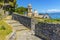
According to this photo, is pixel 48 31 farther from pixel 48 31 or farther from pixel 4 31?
pixel 4 31

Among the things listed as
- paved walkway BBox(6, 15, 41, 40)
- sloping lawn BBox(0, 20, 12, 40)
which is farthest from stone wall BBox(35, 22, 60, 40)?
sloping lawn BBox(0, 20, 12, 40)

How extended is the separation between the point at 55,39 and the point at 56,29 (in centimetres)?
66

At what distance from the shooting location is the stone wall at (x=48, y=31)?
46.2 feet

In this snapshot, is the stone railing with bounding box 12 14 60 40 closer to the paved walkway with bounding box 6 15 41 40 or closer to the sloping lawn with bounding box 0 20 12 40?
the paved walkway with bounding box 6 15 41 40

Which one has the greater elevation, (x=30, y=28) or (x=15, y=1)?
(x=15, y=1)

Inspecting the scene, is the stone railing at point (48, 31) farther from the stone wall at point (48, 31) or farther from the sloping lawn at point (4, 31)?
the sloping lawn at point (4, 31)

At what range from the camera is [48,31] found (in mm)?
15570

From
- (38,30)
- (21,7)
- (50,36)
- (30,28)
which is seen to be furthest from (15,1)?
(50,36)

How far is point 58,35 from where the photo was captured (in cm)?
1383

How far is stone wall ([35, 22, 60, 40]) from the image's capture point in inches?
554

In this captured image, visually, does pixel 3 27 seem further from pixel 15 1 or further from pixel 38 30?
pixel 15 1

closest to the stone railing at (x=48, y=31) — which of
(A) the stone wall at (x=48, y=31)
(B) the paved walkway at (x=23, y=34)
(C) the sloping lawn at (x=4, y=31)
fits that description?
(A) the stone wall at (x=48, y=31)

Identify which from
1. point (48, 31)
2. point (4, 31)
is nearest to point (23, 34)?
point (48, 31)

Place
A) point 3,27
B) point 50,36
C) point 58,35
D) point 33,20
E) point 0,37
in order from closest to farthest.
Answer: point 0,37 < point 58,35 < point 50,36 < point 3,27 < point 33,20
